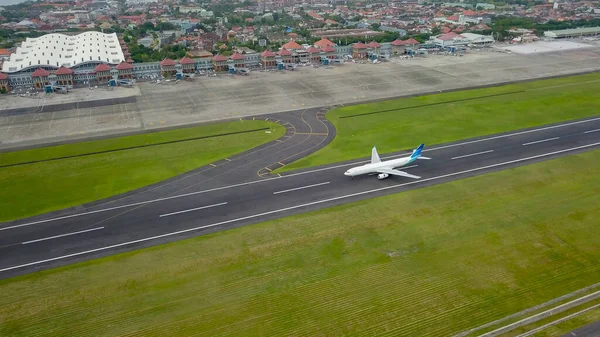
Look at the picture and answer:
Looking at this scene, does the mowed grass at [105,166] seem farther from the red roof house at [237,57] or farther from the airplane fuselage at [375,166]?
the red roof house at [237,57]

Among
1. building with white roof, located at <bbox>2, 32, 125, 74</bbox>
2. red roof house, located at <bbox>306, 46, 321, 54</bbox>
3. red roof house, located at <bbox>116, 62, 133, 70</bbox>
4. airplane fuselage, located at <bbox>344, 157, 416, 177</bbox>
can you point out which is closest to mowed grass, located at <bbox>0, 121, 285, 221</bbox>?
airplane fuselage, located at <bbox>344, 157, 416, 177</bbox>

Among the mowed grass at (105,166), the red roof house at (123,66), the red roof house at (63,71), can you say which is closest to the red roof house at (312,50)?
the red roof house at (123,66)

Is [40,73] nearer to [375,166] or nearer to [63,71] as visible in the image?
[63,71]

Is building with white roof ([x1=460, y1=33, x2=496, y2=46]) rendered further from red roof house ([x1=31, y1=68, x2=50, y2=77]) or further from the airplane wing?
red roof house ([x1=31, y1=68, x2=50, y2=77])

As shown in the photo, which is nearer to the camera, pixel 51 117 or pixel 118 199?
pixel 118 199

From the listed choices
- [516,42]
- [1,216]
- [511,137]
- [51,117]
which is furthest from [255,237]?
[516,42]

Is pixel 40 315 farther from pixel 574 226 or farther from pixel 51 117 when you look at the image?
pixel 51 117

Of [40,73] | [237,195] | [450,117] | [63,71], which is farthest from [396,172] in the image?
[40,73]
